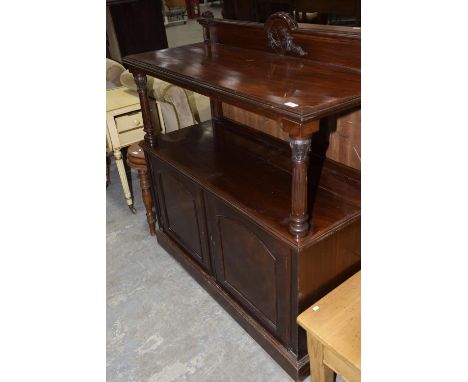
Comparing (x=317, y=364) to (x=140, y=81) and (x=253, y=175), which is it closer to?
(x=253, y=175)

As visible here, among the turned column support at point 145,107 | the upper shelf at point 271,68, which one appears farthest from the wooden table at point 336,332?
the turned column support at point 145,107

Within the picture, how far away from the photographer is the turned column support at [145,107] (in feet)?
6.51

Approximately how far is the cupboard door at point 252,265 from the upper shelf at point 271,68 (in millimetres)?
487

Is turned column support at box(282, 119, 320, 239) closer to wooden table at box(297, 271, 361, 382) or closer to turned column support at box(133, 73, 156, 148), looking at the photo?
wooden table at box(297, 271, 361, 382)

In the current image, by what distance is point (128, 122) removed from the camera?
2656 millimetres

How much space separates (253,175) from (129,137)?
1.21m

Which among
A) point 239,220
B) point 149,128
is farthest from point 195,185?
point 149,128

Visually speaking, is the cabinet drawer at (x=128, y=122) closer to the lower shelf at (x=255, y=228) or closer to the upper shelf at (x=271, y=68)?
the lower shelf at (x=255, y=228)

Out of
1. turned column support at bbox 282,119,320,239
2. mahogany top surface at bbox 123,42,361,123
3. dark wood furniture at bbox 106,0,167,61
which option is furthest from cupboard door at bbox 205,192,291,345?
dark wood furniture at bbox 106,0,167,61

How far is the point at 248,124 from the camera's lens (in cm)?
218

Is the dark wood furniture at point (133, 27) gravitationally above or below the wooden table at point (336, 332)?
above

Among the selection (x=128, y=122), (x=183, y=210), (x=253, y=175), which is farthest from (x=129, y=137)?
(x=253, y=175)

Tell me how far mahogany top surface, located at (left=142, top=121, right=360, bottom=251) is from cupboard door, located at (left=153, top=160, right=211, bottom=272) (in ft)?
0.27

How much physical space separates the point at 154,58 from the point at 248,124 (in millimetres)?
592
